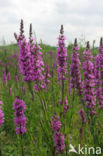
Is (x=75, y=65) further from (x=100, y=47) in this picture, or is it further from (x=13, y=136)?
(x=13, y=136)

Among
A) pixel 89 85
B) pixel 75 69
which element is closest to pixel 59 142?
pixel 89 85

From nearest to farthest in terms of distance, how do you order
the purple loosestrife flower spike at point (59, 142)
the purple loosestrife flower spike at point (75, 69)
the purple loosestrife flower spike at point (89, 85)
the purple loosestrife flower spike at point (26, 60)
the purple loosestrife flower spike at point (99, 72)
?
the purple loosestrife flower spike at point (59, 142) < the purple loosestrife flower spike at point (26, 60) < the purple loosestrife flower spike at point (89, 85) < the purple loosestrife flower spike at point (99, 72) < the purple loosestrife flower spike at point (75, 69)

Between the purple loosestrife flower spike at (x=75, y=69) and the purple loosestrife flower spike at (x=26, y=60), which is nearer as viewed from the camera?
the purple loosestrife flower spike at (x=26, y=60)

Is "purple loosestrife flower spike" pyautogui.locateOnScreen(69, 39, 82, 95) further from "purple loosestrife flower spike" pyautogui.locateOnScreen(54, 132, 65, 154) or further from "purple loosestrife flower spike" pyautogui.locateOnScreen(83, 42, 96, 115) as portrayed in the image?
"purple loosestrife flower spike" pyautogui.locateOnScreen(54, 132, 65, 154)

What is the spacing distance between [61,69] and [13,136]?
196cm

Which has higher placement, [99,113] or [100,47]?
[100,47]

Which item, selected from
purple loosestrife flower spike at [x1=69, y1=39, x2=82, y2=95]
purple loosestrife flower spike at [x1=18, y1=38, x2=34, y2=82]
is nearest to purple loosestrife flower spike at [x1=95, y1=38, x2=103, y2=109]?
purple loosestrife flower spike at [x1=69, y1=39, x2=82, y2=95]

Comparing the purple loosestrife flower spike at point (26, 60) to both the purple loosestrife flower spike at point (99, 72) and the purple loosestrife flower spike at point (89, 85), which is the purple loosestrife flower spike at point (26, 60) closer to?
the purple loosestrife flower spike at point (89, 85)

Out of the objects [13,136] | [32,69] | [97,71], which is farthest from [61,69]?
[13,136]

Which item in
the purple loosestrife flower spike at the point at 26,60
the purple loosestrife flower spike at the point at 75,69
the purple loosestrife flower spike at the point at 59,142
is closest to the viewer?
the purple loosestrife flower spike at the point at 59,142

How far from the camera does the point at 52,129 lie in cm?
287

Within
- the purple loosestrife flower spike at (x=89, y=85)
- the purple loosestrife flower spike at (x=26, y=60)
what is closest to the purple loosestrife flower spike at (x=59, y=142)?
the purple loosestrife flower spike at (x=89, y=85)

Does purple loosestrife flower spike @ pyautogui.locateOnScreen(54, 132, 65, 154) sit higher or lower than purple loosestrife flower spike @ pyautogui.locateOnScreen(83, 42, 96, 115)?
lower

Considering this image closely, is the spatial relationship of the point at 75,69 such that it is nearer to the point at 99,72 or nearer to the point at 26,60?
the point at 99,72
